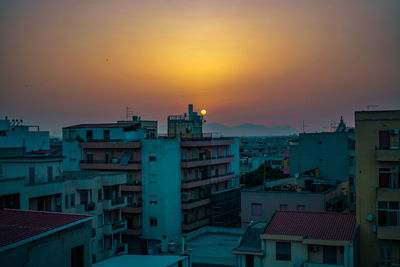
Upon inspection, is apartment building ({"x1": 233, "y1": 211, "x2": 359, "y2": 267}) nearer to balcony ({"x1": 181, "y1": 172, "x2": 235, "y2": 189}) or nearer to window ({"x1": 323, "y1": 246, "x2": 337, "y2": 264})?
window ({"x1": 323, "y1": 246, "x2": 337, "y2": 264})

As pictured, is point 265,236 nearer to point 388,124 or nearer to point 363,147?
point 363,147

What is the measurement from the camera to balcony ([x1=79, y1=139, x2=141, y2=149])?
42438 mm

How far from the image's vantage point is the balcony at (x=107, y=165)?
42.1 m

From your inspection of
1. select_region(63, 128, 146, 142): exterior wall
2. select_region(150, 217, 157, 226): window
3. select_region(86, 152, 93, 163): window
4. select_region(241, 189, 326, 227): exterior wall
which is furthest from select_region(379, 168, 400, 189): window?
select_region(86, 152, 93, 163): window

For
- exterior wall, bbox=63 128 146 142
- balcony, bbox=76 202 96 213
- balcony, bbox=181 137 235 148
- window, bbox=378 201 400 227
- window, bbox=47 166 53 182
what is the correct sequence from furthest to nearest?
exterior wall, bbox=63 128 146 142, balcony, bbox=181 137 235 148, balcony, bbox=76 202 96 213, window, bbox=47 166 53 182, window, bbox=378 201 400 227

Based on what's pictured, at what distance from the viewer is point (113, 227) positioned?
1331 inches

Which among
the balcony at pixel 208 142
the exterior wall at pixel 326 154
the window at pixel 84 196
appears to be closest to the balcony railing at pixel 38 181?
the window at pixel 84 196

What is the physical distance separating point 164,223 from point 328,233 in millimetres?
21174

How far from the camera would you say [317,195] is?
3384cm

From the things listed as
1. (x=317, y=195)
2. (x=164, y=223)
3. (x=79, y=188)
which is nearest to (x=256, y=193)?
(x=317, y=195)

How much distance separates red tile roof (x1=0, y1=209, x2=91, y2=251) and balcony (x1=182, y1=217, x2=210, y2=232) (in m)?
25.8

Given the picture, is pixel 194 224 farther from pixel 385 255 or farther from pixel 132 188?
pixel 385 255

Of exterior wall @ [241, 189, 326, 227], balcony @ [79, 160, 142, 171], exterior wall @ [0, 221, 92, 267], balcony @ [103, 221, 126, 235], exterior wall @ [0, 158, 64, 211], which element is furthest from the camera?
balcony @ [79, 160, 142, 171]

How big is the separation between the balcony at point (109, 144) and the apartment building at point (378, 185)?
23668mm
